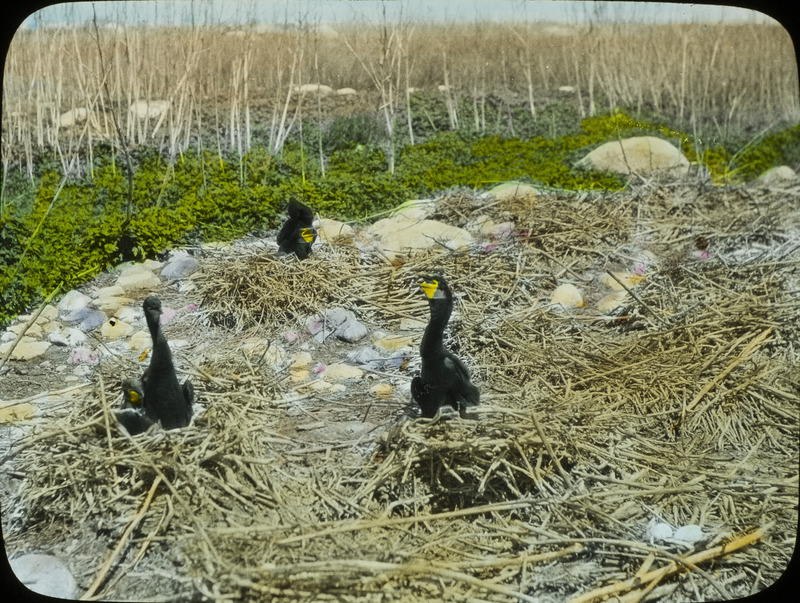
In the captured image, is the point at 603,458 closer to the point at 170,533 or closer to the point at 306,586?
the point at 306,586

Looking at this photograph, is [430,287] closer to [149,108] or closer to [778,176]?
[149,108]

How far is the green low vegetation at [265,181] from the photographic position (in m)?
2.45

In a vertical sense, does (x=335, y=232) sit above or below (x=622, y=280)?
above

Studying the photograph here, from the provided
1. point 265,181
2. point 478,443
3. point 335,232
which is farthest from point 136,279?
point 478,443

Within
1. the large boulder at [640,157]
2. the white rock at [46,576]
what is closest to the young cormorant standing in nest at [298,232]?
the large boulder at [640,157]

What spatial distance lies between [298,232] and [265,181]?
9.3 inches

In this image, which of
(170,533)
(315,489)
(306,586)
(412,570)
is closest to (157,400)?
(170,533)

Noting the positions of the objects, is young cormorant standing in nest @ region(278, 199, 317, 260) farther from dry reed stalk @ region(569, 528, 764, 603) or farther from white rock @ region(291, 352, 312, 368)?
dry reed stalk @ region(569, 528, 764, 603)

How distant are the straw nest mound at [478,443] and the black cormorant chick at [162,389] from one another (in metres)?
0.08

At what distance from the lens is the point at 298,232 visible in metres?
2.75

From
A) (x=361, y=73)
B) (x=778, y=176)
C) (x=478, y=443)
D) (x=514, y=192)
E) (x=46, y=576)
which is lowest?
(x=46, y=576)

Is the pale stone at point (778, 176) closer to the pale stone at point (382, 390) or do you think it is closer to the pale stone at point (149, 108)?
the pale stone at point (382, 390)

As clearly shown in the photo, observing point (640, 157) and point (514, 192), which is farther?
point (640, 157)

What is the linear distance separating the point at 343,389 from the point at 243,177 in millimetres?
957
